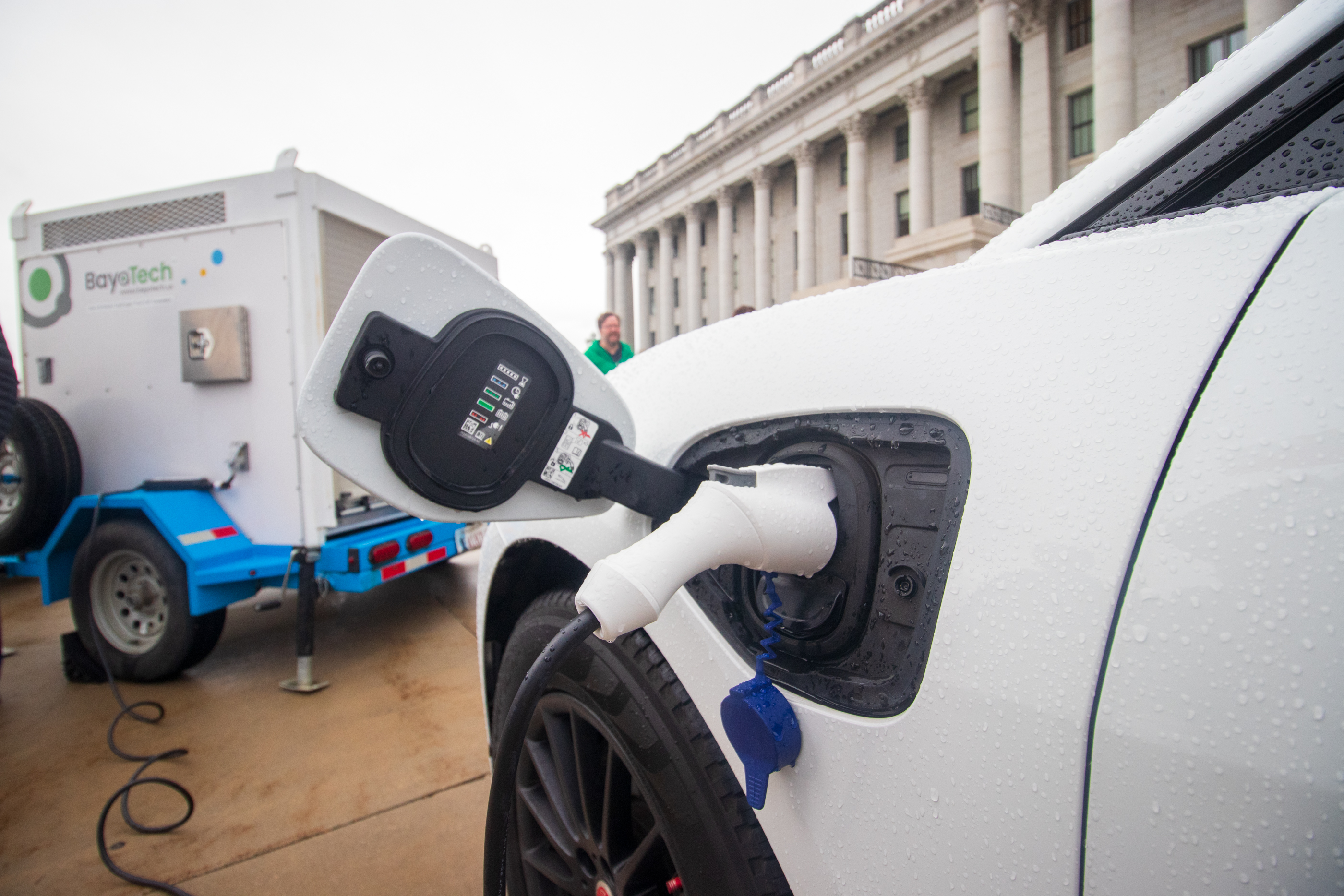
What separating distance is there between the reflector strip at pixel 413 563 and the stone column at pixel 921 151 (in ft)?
74.0

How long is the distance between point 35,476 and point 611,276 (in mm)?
42959

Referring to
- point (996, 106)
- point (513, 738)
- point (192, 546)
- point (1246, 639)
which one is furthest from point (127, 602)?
point (996, 106)

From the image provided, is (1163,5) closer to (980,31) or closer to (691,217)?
(980,31)

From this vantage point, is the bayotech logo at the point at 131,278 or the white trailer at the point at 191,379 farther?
the bayotech logo at the point at 131,278

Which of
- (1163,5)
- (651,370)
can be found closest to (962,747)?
(651,370)

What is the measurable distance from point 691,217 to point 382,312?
3681cm

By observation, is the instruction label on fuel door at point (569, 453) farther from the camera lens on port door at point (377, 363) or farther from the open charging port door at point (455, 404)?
the camera lens on port door at point (377, 363)

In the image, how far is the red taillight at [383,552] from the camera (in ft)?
11.2

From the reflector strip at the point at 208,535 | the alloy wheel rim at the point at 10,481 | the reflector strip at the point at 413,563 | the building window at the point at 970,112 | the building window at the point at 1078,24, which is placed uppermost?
the building window at the point at 1078,24

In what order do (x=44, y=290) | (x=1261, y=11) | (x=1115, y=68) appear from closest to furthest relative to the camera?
1. (x=44, y=290)
2. (x=1261, y=11)
3. (x=1115, y=68)

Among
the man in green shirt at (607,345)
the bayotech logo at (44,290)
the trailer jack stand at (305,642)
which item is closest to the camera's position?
the trailer jack stand at (305,642)

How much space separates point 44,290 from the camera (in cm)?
376

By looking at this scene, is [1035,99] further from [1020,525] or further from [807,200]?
[1020,525]

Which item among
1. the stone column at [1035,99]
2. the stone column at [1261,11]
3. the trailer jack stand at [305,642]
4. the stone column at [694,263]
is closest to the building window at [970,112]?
the stone column at [1035,99]
